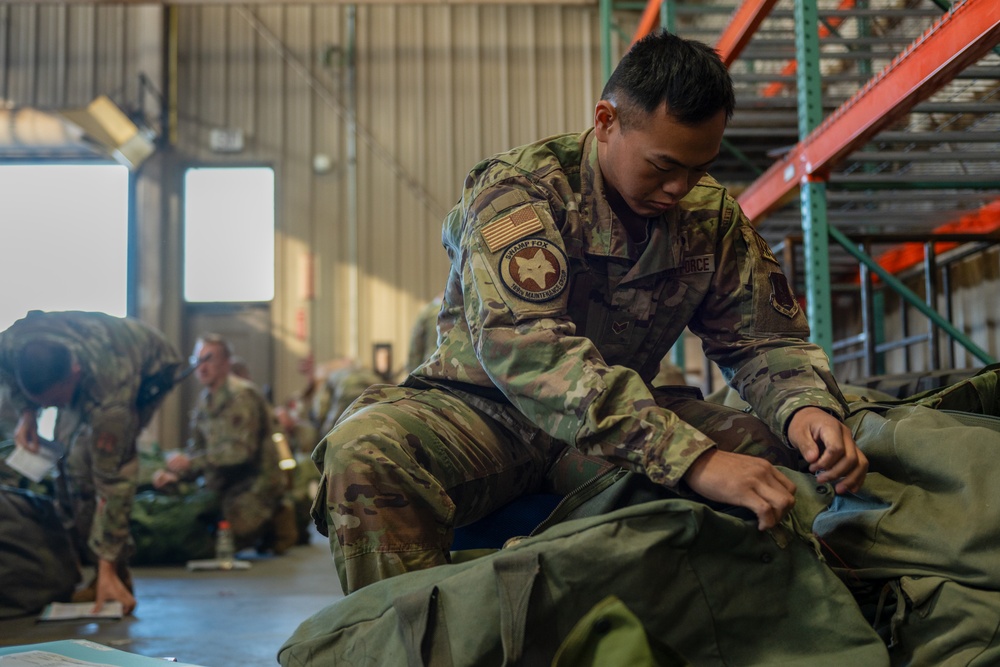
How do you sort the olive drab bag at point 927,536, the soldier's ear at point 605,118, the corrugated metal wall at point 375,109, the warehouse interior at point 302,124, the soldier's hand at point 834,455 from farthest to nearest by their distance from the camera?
the corrugated metal wall at point 375,109 → the warehouse interior at point 302,124 → the soldier's ear at point 605,118 → the soldier's hand at point 834,455 → the olive drab bag at point 927,536

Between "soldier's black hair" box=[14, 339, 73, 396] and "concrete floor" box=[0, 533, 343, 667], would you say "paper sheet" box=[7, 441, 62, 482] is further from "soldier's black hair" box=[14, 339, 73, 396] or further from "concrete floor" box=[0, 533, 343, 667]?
"concrete floor" box=[0, 533, 343, 667]

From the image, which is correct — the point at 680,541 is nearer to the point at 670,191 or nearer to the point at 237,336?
the point at 670,191

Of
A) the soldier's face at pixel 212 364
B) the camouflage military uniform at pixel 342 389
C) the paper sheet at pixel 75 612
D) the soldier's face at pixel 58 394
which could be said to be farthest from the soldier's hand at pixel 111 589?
the camouflage military uniform at pixel 342 389

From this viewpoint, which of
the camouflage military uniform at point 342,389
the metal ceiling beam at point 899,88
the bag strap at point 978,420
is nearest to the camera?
the bag strap at point 978,420

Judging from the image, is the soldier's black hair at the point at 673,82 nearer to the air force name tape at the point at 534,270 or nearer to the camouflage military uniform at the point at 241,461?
the air force name tape at the point at 534,270

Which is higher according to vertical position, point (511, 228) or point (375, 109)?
point (375, 109)

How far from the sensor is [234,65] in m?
10.6

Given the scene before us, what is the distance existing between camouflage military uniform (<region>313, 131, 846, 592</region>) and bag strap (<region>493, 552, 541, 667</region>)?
0.85 feet

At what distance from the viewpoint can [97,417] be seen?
3.57 metres

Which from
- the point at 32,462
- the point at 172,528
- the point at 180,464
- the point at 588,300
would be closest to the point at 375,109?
the point at 180,464

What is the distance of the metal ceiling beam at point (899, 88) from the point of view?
2258 mm

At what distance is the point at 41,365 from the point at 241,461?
206 centimetres

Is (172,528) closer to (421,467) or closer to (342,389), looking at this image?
(342,389)

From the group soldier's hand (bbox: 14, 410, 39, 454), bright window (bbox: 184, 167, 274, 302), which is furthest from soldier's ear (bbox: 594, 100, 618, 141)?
bright window (bbox: 184, 167, 274, 302)
